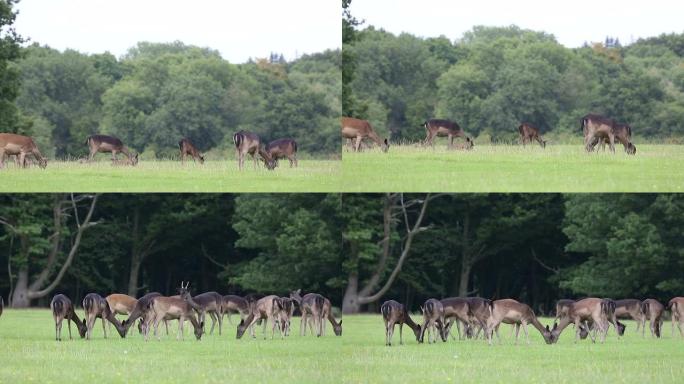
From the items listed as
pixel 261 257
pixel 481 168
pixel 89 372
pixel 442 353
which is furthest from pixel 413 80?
pixel 89 372

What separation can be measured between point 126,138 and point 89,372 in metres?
12.2

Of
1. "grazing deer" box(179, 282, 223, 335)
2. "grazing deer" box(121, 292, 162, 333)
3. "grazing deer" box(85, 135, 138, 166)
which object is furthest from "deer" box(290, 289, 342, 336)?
"grazing deer" box(85, 135, 138, 166)

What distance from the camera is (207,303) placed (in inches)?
1164

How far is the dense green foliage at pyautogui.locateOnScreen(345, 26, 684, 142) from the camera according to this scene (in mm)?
34500

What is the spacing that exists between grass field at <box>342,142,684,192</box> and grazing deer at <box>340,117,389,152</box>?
9.1 inches

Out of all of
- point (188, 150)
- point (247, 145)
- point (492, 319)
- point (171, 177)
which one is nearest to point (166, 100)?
point (188, 150)

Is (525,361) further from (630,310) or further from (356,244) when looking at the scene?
(356,244)

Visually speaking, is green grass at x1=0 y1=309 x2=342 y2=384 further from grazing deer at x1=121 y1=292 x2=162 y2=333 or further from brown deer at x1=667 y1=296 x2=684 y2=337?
brown deer at x1=667 y1=296 x2=684 y2=337

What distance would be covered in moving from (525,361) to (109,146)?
43.6 ft

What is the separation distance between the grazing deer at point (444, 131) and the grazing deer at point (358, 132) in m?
1.03

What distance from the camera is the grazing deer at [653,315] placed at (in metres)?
29.3

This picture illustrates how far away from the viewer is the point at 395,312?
27.2 m

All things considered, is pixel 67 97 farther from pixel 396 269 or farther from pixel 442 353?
pixel 442 353

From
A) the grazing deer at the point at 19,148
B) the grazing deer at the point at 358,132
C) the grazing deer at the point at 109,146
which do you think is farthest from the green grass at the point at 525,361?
the grazing deer at the point at 19,148
